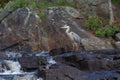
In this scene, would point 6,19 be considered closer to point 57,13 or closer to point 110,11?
point 57,13

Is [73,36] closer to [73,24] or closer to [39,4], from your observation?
[73,24]

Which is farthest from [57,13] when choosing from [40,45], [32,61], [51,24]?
[32,61]

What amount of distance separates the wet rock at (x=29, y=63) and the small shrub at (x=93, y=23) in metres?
8.00

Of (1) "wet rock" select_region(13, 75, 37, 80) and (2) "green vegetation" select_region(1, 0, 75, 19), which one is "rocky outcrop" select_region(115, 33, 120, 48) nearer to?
(2) "green vegetation" select_region(1, 0, 75, 19)

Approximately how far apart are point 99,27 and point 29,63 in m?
9.37

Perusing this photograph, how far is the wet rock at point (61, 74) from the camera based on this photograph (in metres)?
15.2

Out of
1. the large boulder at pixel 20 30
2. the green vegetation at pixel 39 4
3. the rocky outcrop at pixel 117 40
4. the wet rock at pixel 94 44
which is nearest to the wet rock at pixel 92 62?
the wet rock at pixel 94 44

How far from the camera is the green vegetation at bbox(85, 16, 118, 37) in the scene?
993 inches

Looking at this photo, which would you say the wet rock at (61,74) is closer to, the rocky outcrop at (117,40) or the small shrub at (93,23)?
the rocky outcrop at (117,40)

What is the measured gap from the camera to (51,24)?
83.0ft

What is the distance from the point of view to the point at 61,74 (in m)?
15.5

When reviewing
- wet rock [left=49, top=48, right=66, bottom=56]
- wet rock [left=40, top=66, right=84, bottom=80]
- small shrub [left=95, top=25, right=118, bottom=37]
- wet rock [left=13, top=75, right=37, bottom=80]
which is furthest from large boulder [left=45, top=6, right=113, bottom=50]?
wet rock [left=13, top=75, right=37, bottom=80]

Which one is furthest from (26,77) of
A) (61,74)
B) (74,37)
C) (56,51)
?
(74,37)

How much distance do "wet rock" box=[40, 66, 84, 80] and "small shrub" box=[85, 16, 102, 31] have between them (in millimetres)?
10176
